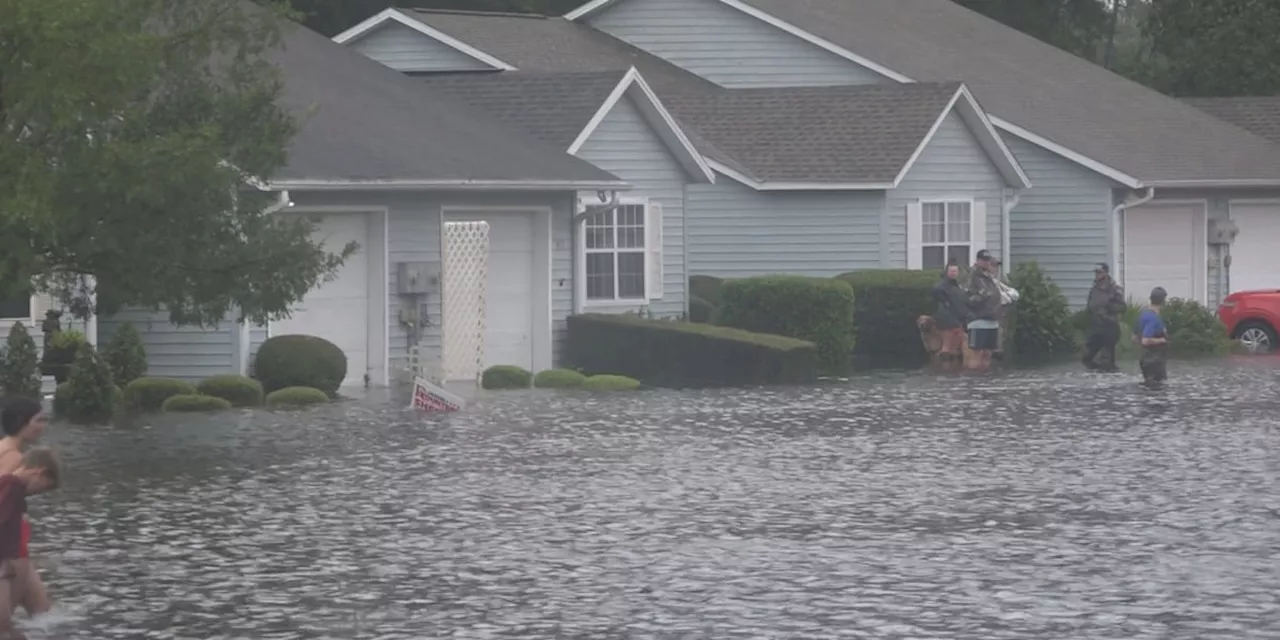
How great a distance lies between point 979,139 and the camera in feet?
137

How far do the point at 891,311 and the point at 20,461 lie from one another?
1042 inches

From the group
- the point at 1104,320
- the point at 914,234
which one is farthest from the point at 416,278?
the point at 914,234

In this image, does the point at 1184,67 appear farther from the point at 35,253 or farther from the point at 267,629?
the point at 267,629

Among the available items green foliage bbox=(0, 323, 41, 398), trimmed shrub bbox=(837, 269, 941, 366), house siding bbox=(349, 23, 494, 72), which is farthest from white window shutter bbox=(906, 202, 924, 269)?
green foliage bbox=(0, 323, 41, 398)

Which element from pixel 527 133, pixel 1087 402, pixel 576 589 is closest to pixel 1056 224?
pixel 527 133

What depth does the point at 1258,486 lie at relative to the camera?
1898 centimetres

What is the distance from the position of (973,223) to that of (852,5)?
472 inches

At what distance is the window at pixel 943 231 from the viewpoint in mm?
41562

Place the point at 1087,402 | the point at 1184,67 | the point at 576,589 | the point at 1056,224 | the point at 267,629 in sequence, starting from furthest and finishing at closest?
the point at 1184,67, the point at 1056,224, the point at 1087,402, the point at 576,589, the point at 267,629

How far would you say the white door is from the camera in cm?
3375

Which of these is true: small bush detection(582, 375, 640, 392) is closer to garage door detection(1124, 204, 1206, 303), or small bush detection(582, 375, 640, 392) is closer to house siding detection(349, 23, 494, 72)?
house siding detection(349, 23, 494, 72)

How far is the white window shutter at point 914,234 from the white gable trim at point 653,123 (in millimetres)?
4744

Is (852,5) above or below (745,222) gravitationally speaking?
above

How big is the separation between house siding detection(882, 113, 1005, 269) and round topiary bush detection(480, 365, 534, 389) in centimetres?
1082
